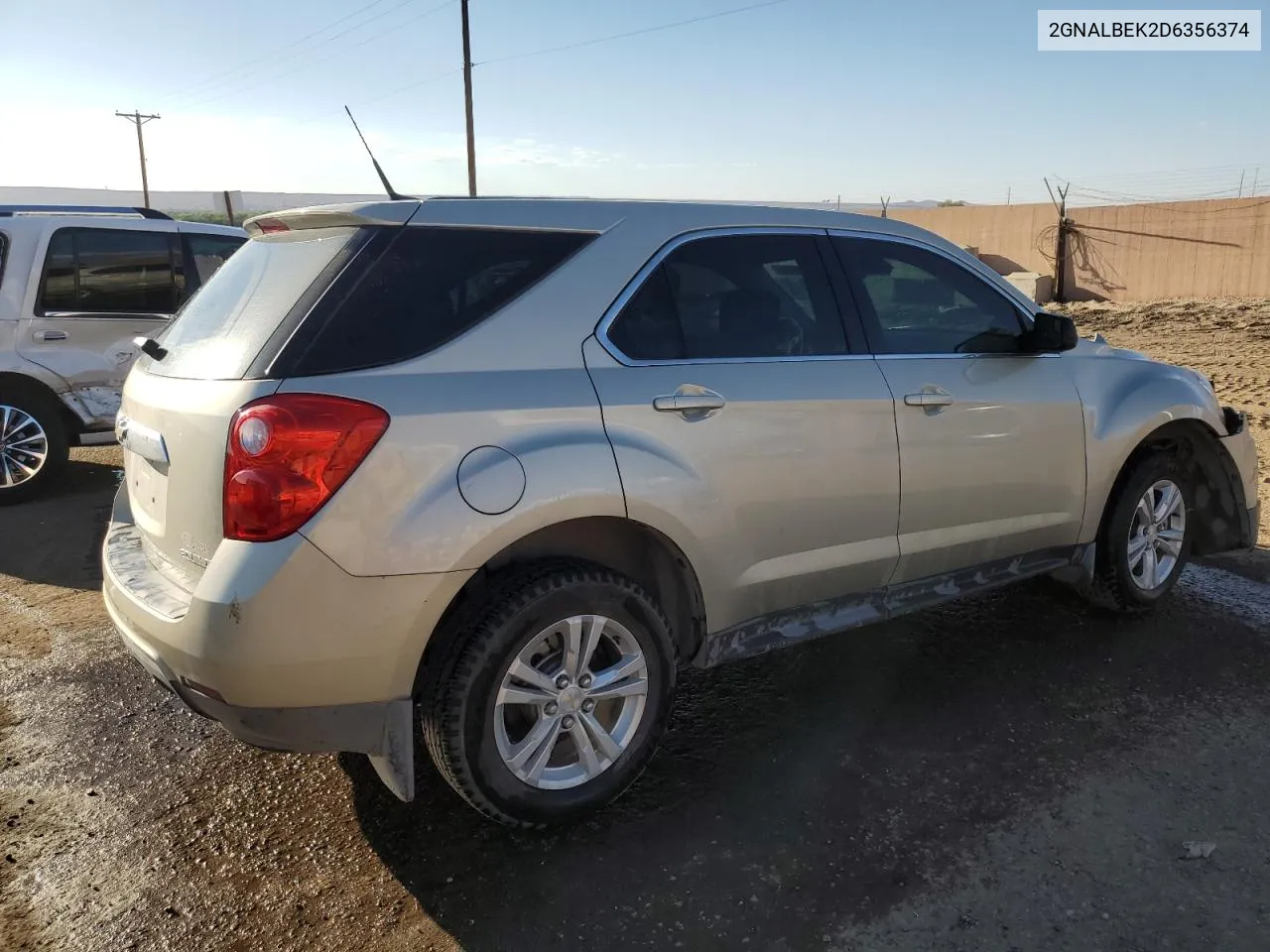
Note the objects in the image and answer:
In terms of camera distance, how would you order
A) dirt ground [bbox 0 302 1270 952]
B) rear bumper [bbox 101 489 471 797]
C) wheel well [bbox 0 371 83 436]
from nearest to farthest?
1. rear bumper [bbox 101 489 471 797]
2. dirt ground [bbox 0 302 1270 952]
3. wheel well [bbox 0 371 83 436]

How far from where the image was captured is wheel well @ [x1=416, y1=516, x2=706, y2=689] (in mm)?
2828

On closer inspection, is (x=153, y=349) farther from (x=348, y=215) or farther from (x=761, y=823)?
(x=761, y=823)

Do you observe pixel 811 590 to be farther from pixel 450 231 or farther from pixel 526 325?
pixel 450 231

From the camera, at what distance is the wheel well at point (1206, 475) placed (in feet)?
15.0

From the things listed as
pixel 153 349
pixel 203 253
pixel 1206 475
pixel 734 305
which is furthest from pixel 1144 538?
pixel 203 253

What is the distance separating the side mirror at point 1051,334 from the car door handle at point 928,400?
21.6 inches

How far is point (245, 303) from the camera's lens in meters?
2.94

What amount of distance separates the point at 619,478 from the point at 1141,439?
8.78 ft

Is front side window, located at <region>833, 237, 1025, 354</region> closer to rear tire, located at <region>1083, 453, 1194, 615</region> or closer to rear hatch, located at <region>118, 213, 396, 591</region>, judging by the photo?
rear tire, located at <region>1083, 453, 1194, 615</region>

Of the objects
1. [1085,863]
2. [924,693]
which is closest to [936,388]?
[924,693]

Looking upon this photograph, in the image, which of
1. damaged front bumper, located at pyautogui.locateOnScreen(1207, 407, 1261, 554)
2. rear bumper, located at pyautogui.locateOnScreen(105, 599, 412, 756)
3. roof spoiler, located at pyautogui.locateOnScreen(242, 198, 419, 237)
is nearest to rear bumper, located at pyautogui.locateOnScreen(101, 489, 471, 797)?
rear bumper, located at pyautogui.locateOnScreen(105, 599, 412, 756)

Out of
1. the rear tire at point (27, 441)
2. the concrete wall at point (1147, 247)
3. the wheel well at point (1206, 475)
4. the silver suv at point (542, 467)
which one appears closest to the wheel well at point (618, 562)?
the silver suv at point (542, 467)

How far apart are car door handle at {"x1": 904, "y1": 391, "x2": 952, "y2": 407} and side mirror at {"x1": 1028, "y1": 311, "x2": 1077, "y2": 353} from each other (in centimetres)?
55

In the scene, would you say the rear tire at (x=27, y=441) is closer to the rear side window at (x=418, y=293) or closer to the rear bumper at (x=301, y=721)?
the rear bumper at (x=301, y=721)
